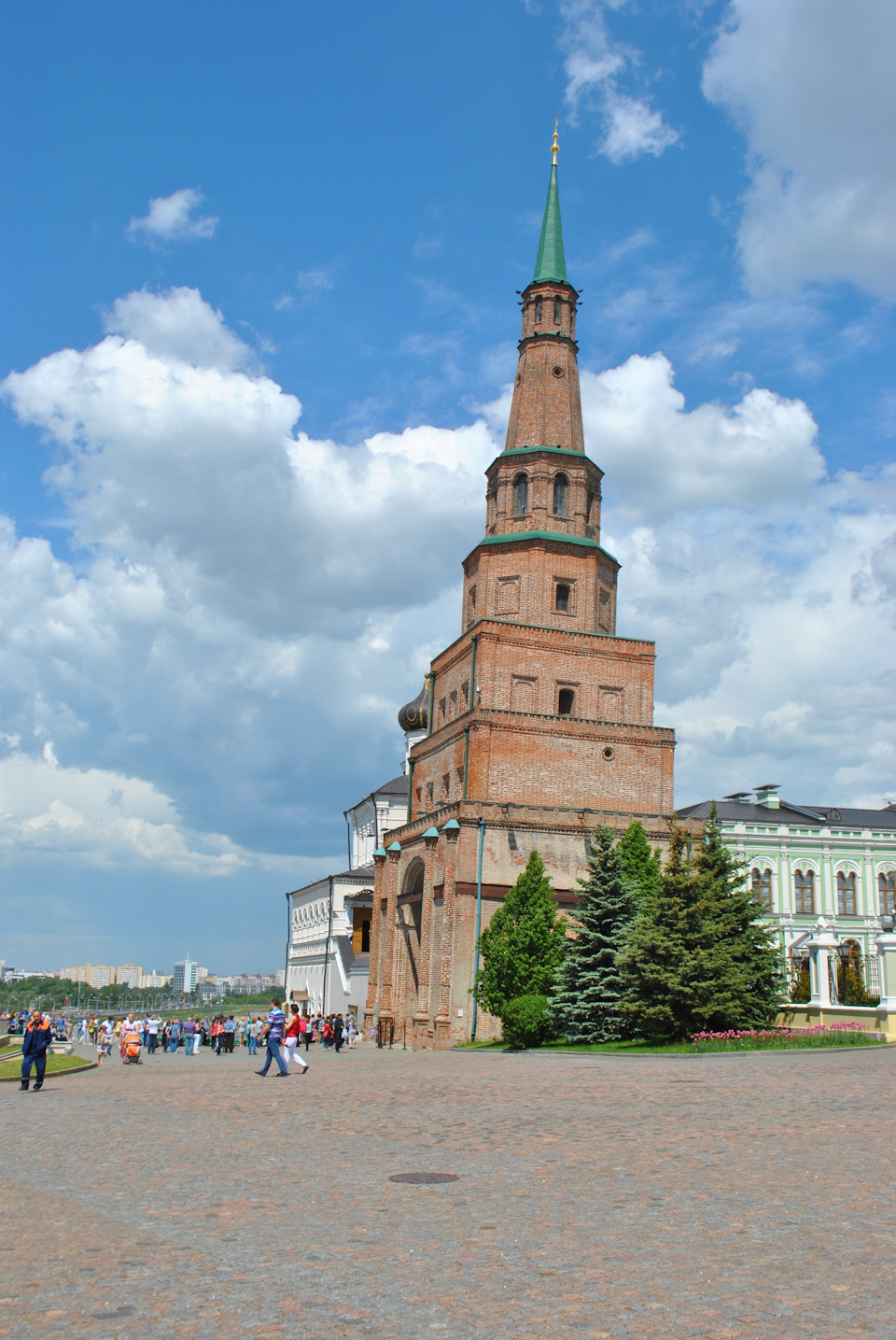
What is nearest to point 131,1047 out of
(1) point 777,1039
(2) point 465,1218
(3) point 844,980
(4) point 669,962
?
(4) point 669,962

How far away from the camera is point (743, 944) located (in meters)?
25.6

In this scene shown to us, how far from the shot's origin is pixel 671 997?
24500mm

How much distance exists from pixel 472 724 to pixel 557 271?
62.0 feet

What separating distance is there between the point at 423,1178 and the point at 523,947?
21874 mm

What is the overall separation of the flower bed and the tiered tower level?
1105cm

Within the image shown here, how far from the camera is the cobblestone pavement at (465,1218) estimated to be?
19.6 feet

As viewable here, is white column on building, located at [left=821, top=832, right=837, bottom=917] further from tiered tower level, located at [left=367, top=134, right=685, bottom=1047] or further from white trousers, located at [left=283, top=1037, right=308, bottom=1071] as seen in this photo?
white trousers, located at [left=283, top=1037, right=308, bottom=1071]

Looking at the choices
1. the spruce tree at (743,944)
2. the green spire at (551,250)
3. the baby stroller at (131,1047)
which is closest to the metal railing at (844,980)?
the spruce tree at (743,944)

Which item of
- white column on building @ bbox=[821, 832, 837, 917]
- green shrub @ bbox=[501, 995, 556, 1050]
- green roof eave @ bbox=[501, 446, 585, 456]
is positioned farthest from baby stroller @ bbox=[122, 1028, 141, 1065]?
white column on building @ bbox=[821, 832, 837, 917]

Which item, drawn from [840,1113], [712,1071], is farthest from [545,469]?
[840,1113]

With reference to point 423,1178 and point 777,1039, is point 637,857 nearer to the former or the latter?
point 777,1039

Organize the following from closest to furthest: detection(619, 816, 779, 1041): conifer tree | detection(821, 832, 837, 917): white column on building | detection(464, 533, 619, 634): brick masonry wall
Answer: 1. detection(619, 816, 779, 1041): conifer tree
2. detection(464, 533, 619, 634): brick masonry wall
3. detection(821, 832, 837, 917): white column on building

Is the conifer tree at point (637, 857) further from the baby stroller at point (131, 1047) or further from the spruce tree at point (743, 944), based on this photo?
the baby stroller at point (131, 1047)

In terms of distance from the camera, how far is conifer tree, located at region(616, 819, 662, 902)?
32531 millimetres
